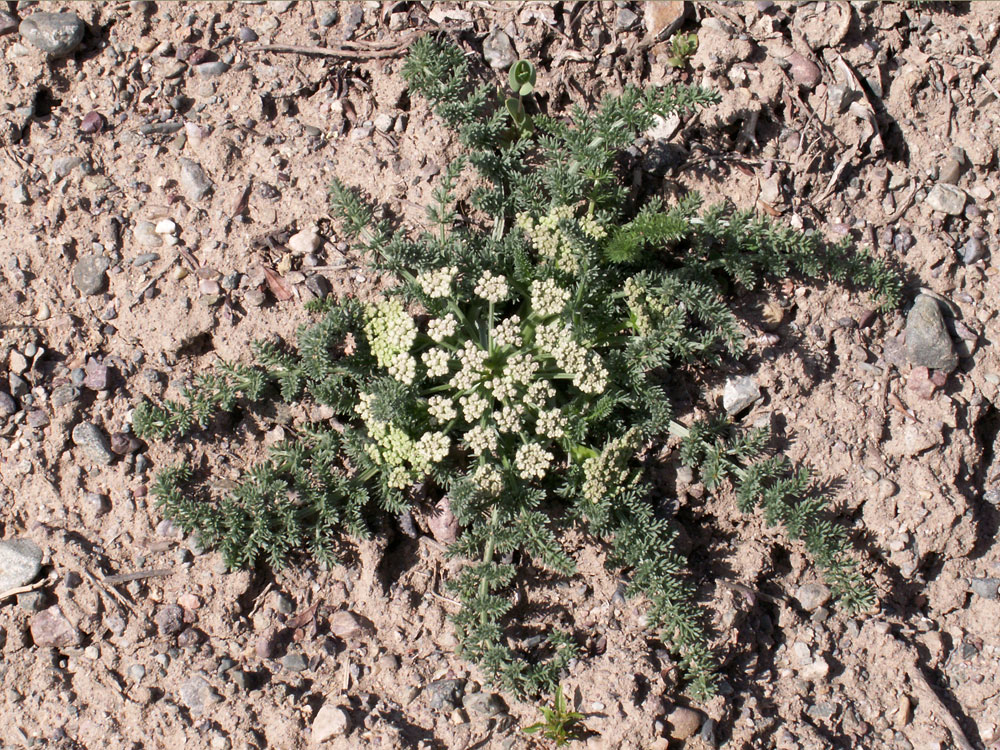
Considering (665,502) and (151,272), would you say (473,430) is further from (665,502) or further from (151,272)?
(151,272)

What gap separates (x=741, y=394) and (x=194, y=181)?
11.7 ft

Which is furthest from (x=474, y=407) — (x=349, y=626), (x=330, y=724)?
(x=330, y=724)

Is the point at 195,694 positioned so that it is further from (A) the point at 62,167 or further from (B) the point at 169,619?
(A) the point at 62,167

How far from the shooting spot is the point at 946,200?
18.1 ft

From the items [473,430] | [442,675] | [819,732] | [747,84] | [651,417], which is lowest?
[819,732]

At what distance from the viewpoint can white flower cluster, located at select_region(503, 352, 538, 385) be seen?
4.70 m

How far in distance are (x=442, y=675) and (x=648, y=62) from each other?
4.08 metres

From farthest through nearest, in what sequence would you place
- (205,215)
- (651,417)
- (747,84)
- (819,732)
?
(747,84) → (205,215) → (651,417) → (819,732)

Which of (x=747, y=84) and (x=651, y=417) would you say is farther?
(x=747, y=84)

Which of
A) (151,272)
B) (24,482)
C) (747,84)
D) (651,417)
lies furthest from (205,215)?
(747,84)

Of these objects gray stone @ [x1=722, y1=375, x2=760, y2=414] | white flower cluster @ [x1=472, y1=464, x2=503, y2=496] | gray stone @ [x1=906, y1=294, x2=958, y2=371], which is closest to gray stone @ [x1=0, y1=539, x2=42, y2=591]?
white flower cluster @ [x1=472, y1=464, x2=503, y2=496]

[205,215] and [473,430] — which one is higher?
[205,215]

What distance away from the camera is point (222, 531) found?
184 inches

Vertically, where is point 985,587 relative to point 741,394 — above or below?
below
